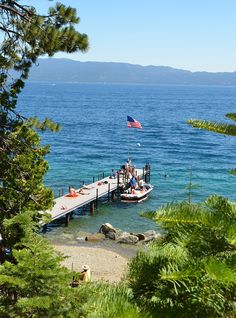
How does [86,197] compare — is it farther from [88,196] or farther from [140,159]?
[140,159]

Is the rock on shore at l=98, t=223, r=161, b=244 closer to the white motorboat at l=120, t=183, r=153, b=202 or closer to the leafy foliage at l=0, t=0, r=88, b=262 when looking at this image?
the white motorboat at l=120, t=183, r=153, b=202

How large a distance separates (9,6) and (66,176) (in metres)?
33.9

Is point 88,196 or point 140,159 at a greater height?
point 140,159

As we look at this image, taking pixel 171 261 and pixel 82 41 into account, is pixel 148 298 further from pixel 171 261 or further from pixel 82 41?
pixel 82 41

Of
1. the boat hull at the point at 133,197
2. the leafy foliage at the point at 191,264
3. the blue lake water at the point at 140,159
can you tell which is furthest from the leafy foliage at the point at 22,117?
the boat hull at the point at 133,197

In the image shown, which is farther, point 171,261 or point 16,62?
point 16,62

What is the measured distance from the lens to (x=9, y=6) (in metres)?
12.8

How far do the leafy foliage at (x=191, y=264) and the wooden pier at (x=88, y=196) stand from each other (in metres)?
25.2

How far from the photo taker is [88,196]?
36.6m

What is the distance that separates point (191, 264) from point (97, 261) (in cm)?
2055

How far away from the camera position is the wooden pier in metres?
32.4

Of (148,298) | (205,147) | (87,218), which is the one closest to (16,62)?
(148,298)

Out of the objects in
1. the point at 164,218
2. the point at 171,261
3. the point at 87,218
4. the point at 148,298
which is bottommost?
the point at 87,218

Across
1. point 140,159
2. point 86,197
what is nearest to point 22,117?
point 86,197
